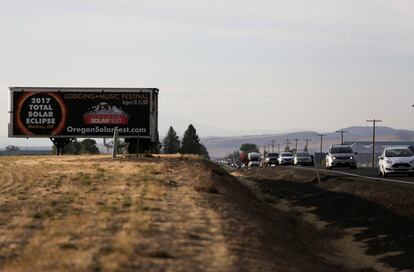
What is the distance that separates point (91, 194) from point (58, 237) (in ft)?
20.9

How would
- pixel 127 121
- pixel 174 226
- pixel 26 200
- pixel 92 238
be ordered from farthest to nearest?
pixel 127 121 < pixel 26 200 < pixel 174 226 < pixel 92 238

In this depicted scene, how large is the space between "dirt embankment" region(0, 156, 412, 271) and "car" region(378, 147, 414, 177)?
17031 mm

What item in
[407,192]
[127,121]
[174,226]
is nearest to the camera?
[174,226]

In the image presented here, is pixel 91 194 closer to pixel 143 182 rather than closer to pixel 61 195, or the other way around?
pixel 61 195

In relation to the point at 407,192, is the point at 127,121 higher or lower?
higher

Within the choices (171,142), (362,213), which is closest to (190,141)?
(171,142)

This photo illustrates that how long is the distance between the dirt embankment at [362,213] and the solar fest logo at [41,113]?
1808 cm

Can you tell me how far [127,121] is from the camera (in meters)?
50.4

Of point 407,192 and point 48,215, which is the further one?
point 407,192

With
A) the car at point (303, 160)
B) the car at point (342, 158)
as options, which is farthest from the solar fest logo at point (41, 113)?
the car at point (303, 160)

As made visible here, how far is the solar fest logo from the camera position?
2010 inches

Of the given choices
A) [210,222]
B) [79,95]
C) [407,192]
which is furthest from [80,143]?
[210,222]

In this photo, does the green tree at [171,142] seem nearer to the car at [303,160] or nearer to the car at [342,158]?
the car at [303,160]

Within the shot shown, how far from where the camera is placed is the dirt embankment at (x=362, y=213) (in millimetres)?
18812
